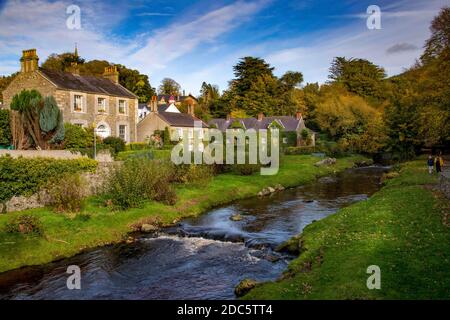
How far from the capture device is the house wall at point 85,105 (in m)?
42.4

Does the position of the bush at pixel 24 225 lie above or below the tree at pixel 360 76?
below

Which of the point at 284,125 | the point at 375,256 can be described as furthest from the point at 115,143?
the point at 284,125

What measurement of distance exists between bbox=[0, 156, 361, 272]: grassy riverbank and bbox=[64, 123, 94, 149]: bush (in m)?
11.1

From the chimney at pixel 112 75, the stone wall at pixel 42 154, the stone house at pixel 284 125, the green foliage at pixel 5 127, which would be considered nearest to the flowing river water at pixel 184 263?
the stone wall at pixel 42 154

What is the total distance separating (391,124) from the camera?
59781 mm

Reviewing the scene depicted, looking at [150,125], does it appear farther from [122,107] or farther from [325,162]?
[325,162]

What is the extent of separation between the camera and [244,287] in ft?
49.0

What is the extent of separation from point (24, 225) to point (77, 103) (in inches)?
1018

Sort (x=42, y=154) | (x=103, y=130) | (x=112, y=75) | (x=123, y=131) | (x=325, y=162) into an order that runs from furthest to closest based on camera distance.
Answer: (x=325, y=162) → (x=112, y=75) → (x=123, y=131) → (x=103, y=130) → (x=42, y=154)

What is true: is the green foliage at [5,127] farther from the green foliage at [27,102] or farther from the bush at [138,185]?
the bush at [138,185]

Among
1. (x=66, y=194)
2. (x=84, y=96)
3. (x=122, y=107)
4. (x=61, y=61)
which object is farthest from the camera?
(x=61, y=61)

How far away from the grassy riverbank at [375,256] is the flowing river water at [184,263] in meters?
2.07
